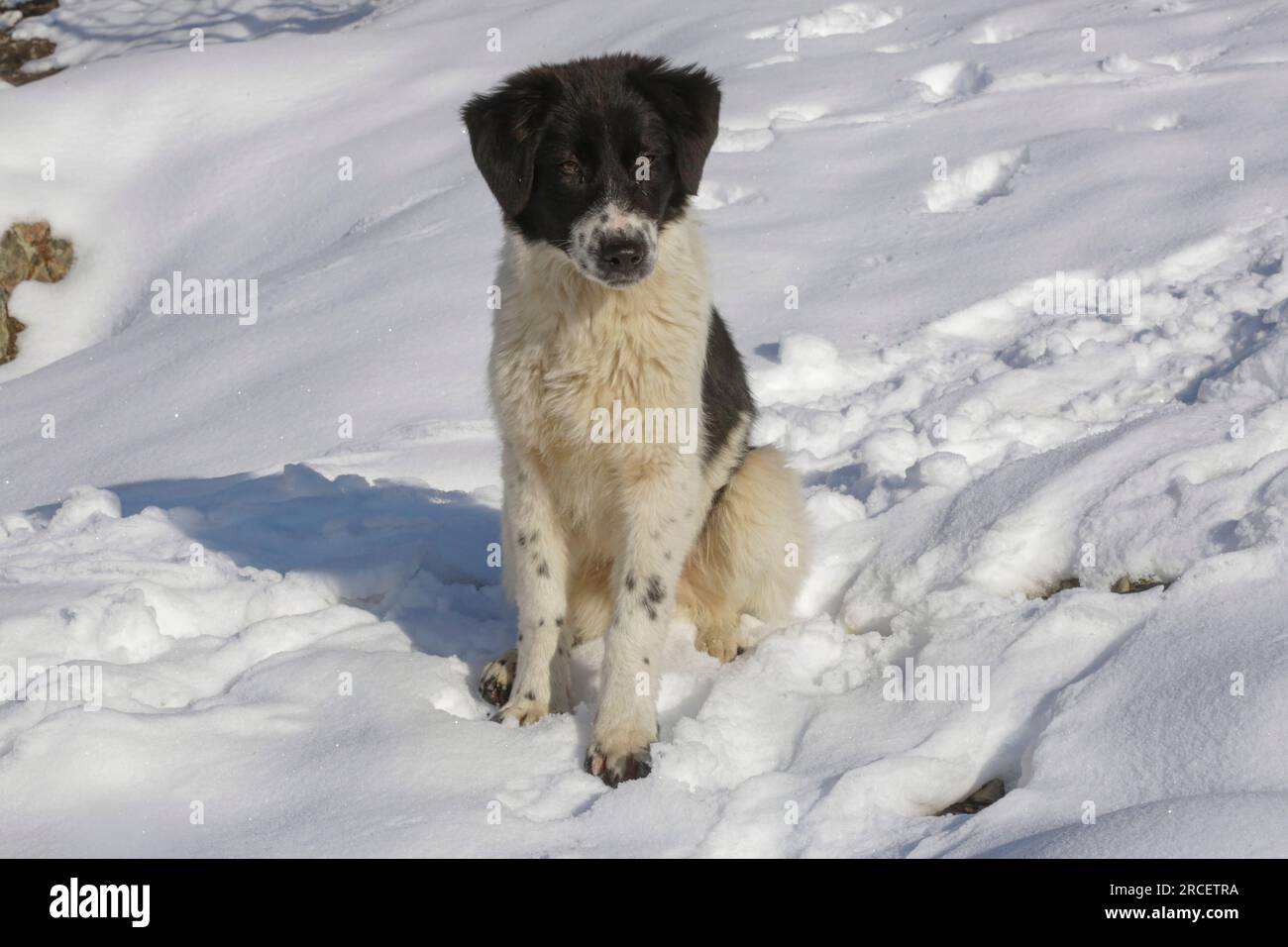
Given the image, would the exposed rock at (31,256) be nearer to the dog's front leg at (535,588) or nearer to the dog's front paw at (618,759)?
the dog's front leg at (535,588)

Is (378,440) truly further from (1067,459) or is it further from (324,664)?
(1067,459)

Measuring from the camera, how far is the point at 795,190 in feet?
25.1

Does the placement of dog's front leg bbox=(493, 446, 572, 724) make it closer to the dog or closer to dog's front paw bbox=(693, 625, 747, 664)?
the dog

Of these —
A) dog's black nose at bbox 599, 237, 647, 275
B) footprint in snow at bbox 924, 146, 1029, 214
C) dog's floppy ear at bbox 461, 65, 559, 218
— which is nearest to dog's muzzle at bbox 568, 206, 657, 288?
dog's black nose at bbox 599, 237, 647, 275

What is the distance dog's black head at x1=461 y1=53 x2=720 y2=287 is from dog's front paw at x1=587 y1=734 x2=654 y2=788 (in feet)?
4.03

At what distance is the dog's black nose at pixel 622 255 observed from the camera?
3486 mm

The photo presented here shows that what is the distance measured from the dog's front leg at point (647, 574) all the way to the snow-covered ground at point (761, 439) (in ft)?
0.64

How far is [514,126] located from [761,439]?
214 cm

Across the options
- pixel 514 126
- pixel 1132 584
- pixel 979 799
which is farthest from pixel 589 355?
pixel 1132 584

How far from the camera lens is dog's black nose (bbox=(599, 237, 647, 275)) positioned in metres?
3.49

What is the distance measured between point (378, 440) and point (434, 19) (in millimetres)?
7416

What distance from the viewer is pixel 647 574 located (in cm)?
380

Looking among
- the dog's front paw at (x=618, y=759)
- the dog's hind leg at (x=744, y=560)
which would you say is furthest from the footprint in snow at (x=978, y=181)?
the dog's front paw at (x=618, y=759)

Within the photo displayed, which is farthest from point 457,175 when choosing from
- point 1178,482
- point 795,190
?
point 1178,482
